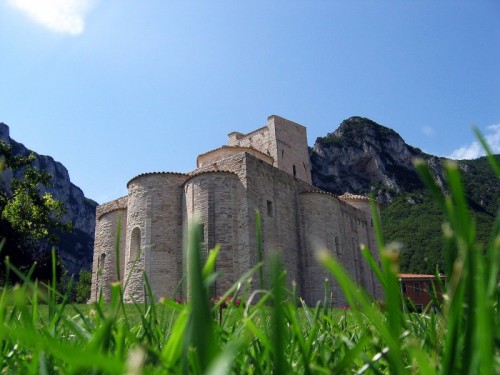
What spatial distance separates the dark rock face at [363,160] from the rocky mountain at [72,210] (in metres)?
52.9

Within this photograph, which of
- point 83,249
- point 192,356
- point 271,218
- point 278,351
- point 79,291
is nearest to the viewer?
point 278,351

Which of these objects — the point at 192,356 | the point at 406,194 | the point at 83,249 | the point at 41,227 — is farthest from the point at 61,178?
the point at 192,356

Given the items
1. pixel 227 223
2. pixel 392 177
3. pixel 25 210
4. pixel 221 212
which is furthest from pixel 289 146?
pixel 392 177

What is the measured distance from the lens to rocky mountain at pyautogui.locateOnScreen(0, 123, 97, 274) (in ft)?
287

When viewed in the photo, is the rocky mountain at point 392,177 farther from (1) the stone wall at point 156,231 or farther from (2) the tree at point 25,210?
(2) the tree at point 25,210

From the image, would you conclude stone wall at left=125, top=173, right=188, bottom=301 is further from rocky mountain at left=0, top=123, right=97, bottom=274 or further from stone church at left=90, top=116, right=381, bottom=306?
rocky mountain at left=0, top=123, right=97, bottom=274

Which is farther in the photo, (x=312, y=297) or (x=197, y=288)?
(x=312, y=297)

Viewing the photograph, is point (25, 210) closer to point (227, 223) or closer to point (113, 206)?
point (113, 206)

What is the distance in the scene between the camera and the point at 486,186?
72688 millimetres

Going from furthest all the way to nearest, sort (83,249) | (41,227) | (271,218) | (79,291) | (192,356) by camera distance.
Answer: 1. (83,249)
2. (79,291)
3. (41,227)
4. (271,218)
5. (192,356)

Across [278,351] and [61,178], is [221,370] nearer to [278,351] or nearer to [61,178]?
[278,351]

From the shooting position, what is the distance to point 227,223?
15266 mm

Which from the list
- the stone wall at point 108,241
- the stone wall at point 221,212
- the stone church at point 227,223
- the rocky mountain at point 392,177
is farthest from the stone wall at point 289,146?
the rocky mountain at point 392,177

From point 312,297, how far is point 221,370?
1749 cm
